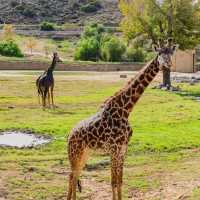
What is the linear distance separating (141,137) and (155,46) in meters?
9.16

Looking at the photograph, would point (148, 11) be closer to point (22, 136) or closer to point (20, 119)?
point (20, 119)

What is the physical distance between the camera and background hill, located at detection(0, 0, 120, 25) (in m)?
113

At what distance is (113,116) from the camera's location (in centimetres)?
1106

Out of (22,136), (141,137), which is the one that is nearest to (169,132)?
(141,137)

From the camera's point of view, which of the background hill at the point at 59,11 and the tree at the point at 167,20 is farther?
the background hill at the point at 59,11

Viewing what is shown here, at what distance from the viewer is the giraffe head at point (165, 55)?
426 inches

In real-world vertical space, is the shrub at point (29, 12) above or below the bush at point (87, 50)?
above

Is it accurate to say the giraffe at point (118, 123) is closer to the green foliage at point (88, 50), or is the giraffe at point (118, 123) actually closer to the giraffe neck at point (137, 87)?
the giraffe neck at point (137, 87)

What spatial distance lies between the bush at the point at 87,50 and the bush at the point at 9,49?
685 centimetres

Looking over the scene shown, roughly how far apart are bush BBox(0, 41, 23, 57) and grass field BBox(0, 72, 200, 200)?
3826cm

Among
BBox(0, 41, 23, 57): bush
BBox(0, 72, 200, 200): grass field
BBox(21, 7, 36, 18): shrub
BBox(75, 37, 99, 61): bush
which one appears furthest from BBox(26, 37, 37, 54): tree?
BBox(0, 72, 200, 200): grass field

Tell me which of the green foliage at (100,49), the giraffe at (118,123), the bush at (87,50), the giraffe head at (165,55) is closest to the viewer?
the giraffe head at (165,55)

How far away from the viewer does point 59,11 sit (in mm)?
119062

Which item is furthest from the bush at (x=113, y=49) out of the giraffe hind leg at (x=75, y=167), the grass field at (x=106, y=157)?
the giraffe hind leg at (x=75, y=167)
